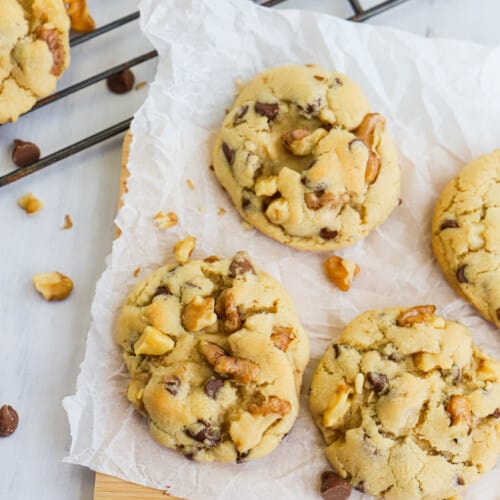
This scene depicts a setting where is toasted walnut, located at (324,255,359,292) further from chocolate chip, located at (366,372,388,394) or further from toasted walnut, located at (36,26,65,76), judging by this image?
toasted walnut, located at (36,26,65,76)

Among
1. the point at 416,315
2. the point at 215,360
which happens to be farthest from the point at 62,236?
the point at 416,315

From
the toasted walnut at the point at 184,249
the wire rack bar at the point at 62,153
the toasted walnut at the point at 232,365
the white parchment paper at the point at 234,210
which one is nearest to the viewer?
the toasted walnut at the point at 232,365

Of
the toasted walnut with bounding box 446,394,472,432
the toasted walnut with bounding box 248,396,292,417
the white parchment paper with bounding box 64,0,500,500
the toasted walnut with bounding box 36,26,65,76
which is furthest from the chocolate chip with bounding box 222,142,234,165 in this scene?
the toasted walnut with bounding box 446,394,472,432

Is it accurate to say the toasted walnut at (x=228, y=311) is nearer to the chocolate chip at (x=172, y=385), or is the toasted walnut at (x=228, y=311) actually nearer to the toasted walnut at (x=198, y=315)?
the toasted walnut at (x=198, y=315)

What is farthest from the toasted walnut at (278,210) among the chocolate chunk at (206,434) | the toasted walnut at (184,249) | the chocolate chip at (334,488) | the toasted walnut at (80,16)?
the toasted walnut at (80,16)

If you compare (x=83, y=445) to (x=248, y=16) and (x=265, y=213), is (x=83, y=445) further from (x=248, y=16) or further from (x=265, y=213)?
(x=248, y=16)
